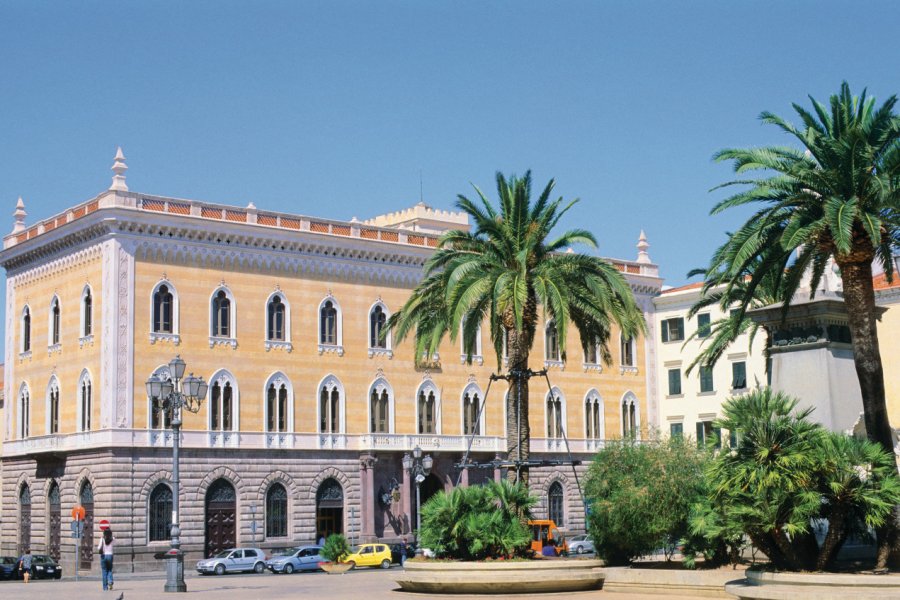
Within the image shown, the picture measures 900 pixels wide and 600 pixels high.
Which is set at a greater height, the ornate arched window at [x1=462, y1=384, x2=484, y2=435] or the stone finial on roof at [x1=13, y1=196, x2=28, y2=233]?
the stone finial on roof at [x1=13, y1=196, x2=28, y2=233]

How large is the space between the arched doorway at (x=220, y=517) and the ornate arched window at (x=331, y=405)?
5.35 m

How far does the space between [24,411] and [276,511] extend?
12456 mm

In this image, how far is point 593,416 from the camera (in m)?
67.9

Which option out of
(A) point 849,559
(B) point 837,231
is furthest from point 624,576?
(B) point 837,231

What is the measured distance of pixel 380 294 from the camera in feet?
196

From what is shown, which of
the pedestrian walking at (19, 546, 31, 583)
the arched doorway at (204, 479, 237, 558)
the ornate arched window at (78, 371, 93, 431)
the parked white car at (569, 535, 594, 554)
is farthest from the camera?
the parked white car at (569, 535, 594, 554)

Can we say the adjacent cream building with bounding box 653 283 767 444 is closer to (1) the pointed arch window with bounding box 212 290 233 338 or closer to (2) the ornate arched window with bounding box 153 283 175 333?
(1) the pointed arch window with bounding box 212 290 233 338

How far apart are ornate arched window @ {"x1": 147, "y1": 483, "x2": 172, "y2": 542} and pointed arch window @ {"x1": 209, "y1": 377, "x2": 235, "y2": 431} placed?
3268 millimetres

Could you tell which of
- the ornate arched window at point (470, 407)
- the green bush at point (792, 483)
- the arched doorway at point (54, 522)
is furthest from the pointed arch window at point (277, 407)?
the green bush at point (792, 483)

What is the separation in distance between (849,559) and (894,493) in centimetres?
335

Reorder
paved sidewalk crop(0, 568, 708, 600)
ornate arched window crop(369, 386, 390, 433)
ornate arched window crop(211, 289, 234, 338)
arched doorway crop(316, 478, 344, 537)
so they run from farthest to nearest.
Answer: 1. ornate arched window crop(369, 386, 390, 433)
2. arched doorway crop(316, 478, 344, 537)
3. ornate arched window crop(211, 289, 234, 338)
4. paved sidewalk crop(0, 568, 708, 600)

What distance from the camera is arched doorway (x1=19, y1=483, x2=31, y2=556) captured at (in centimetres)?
5697

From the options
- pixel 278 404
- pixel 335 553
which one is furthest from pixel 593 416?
pixel 335 553

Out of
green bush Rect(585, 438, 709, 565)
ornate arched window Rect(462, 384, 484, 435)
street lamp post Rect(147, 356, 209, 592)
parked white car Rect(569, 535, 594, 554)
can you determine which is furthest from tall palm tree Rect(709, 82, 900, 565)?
ornate arched window Rect(462, 384, 484, 435)
